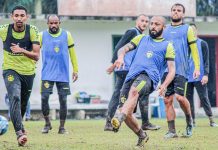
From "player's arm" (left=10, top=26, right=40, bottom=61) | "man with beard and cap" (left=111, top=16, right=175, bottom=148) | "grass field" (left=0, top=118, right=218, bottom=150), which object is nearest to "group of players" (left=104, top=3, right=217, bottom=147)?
"man with beard and cap" (left=111, top=16, right=175, bottom=148)

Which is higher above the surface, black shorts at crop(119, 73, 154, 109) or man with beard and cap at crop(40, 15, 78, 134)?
black shorts at crop(119, 73, 154, 109)

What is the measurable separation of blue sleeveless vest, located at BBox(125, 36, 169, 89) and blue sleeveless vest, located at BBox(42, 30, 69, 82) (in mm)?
4005

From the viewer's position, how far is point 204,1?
34.2 m

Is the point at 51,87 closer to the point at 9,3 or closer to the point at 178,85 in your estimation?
the point at 178,85

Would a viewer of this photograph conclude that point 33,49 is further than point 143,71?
Yes

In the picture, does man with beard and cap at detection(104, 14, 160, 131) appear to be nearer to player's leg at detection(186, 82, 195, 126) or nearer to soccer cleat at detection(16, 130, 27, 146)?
player's leg at detection(186, 82, 195, 126)

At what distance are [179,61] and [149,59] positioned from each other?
2080 millimetres

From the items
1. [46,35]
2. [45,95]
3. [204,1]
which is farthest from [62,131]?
[204,1]

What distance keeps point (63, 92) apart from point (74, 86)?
1200 centimetres

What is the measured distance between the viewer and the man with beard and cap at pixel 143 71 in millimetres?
10414

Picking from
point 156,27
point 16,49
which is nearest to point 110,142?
point 156,27

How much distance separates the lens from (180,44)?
1308cm

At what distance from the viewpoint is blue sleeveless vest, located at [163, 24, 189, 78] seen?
12977 mm

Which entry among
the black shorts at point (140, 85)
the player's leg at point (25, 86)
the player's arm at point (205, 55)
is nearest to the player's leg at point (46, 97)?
the player's leg at point (25, 86)
